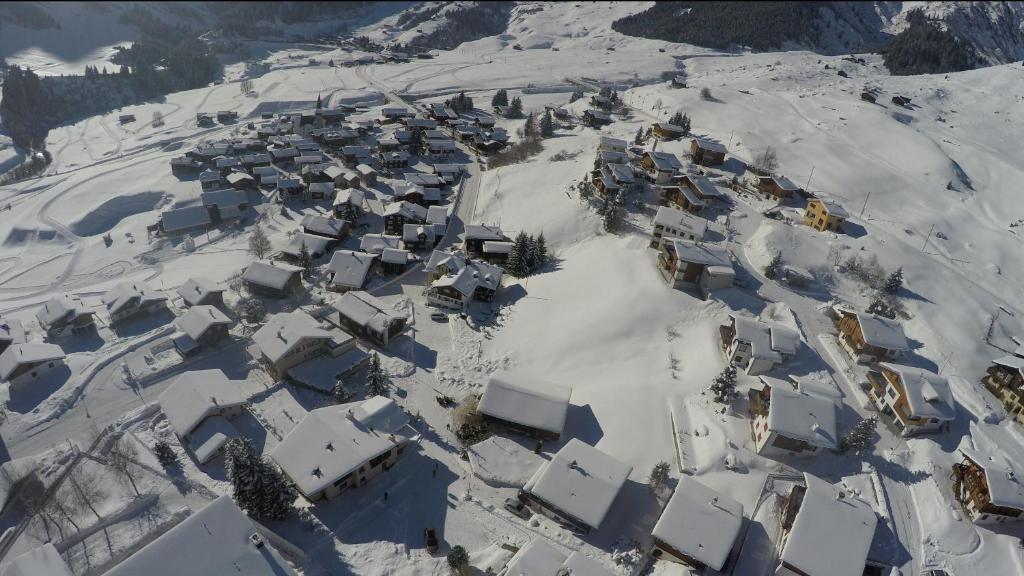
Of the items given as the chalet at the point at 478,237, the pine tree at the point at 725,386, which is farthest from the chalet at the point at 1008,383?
the chalet at the point at 478,237

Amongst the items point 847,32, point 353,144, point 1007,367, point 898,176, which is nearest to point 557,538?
point 1007,367

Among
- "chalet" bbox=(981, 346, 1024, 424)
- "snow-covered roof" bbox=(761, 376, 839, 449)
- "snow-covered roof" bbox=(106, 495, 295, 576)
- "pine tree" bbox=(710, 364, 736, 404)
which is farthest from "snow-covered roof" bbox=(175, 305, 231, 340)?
"chalet" bbox=(981, 346, 1024, 424)

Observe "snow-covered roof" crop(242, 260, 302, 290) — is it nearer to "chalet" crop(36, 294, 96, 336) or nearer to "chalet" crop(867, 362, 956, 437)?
"chalet" crop(36, 294, 96, 336)

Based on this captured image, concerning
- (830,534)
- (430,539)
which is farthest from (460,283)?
(830,534)

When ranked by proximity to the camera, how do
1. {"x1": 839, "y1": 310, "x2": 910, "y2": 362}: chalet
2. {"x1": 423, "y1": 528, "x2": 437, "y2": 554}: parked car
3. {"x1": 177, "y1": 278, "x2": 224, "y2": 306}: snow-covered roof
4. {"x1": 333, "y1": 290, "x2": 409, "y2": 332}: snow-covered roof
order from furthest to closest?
1. {"x1": 177, "y1": 278, "x2": 224, "y2": 306}: snow-covered roof
2. {"x1": 333, "y1": 290, "x2": 409, "y2": 332}: snow-covered roof
3. {"x1": 839, "y1": 310, "x2": 910, "y2": 362}: chalet
4. {"x1": 423, "y1": 528, "x2": 437, "y2": 554}: parked car

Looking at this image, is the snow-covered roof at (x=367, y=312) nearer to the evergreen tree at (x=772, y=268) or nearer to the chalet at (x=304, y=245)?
the chalet at (x=304, y=245)

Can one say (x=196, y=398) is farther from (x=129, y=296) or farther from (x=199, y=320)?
(x=129, y=296)
